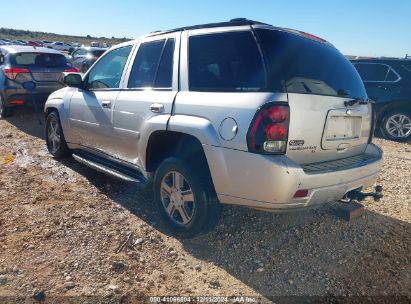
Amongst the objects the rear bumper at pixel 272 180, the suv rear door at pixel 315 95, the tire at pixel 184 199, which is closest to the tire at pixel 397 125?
the suv rear door at pixel 315 95

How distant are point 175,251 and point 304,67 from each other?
1.94 m

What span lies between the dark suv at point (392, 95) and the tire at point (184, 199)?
634 centimetres

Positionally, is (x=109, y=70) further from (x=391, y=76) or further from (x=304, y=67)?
(x=391, y=76)

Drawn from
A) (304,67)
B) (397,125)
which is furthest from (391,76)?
(304,67)

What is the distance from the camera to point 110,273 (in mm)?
2844

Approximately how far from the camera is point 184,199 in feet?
10.9

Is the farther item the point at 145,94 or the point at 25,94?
the point at 25,94

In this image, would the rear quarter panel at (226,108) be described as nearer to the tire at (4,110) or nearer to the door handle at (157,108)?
the door handle at (157,108)

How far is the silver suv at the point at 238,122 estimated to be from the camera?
266 cm

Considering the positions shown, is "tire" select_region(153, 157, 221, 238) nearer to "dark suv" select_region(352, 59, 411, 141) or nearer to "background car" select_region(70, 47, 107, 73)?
"dark suv" select_region(352, 59, 411, 141)

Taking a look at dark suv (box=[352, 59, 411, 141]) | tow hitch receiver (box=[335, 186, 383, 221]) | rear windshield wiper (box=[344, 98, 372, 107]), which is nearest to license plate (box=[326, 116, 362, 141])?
rear windshield wiper (box=[344, 98, 372, 107])

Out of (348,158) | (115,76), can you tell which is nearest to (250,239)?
(348,158)

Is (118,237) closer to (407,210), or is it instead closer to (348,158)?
(348,158)

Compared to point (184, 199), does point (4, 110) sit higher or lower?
lower
